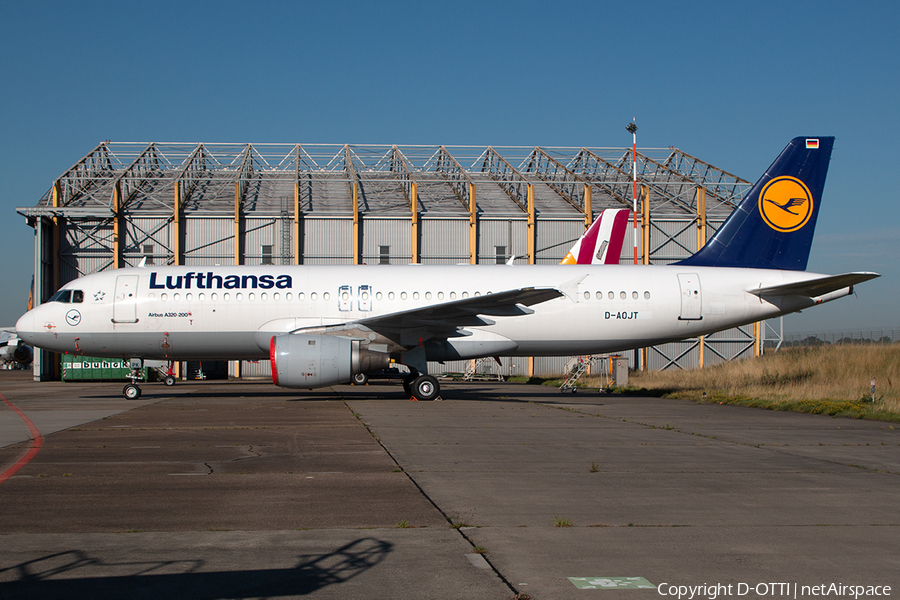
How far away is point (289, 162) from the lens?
1580 inches

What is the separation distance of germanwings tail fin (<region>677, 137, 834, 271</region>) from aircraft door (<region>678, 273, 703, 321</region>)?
119 centimetres

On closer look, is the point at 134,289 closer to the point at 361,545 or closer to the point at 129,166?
the point at 361,545

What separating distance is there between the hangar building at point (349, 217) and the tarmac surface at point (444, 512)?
82.6 ft

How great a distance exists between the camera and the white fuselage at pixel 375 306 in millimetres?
18219

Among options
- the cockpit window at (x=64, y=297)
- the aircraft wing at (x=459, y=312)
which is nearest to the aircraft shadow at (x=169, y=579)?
the aircraft wing at (x=459, y=312)

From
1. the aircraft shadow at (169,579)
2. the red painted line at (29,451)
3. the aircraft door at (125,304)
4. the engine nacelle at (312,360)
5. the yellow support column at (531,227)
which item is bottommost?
the red painted line at (29,451)

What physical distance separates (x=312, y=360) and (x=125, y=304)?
5882 mm

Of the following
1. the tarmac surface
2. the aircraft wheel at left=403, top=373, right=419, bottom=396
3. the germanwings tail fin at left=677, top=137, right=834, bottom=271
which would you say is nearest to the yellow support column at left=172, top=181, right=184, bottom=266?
the aircraft wheel at left=403, top=373, right=419, bottom=396

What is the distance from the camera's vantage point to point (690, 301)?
1914 cm

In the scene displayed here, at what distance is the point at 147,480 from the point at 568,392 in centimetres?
1750

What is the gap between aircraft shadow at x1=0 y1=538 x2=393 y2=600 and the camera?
3.68 meters

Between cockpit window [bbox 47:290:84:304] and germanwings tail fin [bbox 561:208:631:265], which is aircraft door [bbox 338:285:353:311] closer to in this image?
cockpit window [bbox 47:290:84:304]

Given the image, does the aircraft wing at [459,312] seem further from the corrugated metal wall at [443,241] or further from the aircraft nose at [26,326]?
the corrugated metal wall at [443,241]

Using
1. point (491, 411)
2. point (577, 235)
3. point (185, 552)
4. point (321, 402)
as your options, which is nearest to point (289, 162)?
point (577, 235)
